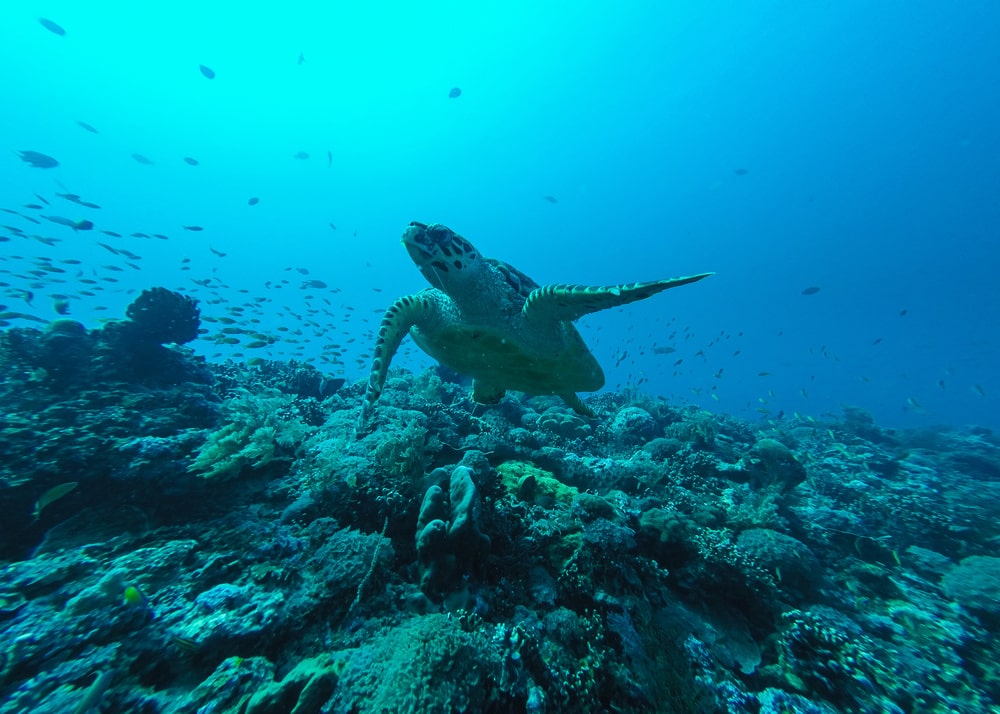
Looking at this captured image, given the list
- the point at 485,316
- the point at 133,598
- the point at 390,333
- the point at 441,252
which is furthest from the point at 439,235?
the point at 133,598

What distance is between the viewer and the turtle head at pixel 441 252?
4.43m

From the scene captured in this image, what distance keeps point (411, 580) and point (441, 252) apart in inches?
139

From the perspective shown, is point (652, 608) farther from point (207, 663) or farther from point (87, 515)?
point (87, 515)

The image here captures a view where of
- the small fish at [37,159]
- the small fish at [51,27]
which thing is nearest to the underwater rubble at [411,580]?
the small fish at [37,159]

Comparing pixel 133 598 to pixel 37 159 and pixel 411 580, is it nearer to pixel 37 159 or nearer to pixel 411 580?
pixel 411 580

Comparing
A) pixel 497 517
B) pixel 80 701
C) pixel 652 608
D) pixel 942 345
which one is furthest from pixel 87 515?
pixel 942 345

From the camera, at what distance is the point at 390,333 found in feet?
16.2

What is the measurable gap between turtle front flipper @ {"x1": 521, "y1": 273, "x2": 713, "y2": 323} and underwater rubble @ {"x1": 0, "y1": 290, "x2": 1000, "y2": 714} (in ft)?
6.88

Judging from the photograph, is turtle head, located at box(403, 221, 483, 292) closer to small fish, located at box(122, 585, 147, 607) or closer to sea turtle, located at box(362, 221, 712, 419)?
sea turtle, located at box(362, 221, 712, 419)

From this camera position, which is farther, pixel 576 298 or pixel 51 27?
pixel 51 27

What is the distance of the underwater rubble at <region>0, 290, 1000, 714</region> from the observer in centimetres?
271

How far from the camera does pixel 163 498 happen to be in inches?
167

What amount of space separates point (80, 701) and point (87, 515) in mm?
2367

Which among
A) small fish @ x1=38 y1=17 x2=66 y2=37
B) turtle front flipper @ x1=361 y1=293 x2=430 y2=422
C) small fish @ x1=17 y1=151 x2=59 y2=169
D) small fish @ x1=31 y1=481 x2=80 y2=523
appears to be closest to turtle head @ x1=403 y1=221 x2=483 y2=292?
turtle front flipper @ x1=361 y1=293 x2=430 y2=422
